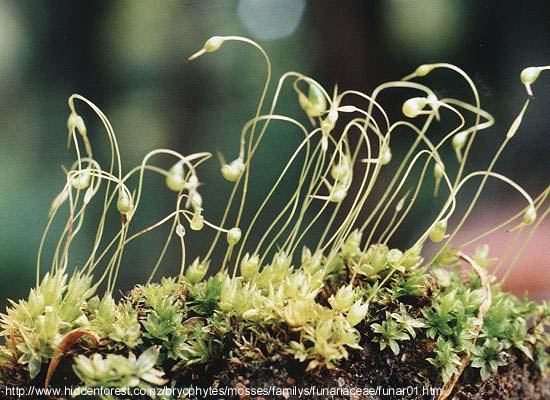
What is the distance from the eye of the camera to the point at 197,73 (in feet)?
3.73

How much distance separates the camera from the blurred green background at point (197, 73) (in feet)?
3.40

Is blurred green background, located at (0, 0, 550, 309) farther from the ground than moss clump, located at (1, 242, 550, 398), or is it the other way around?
blurred green background, located at (0, 0, 550, 309)

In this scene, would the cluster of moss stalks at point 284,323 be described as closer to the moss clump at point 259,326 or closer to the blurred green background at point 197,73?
the moss clump at point 259,326

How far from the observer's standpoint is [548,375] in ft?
2.91

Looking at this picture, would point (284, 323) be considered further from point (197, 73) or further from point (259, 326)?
point (197, 73)

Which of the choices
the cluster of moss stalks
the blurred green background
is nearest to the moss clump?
the cluster of moss stalks

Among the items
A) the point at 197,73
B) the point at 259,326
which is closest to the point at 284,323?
the point at 259,326

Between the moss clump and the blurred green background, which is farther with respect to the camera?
the blurred green background

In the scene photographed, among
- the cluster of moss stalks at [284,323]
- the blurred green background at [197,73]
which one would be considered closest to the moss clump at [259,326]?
the cluster of moss stalks at [284,323]

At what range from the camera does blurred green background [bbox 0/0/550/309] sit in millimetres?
1035

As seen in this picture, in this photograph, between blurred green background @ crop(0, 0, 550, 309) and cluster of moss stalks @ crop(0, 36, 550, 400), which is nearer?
cluster of moss stalks @ crop(0, 36, 550, 400)

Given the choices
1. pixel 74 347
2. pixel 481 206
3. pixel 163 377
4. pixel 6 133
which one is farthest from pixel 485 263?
pixel 6 133

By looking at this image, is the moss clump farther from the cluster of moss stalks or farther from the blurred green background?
the blurred green background

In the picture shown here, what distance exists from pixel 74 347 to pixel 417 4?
0.97 meters
